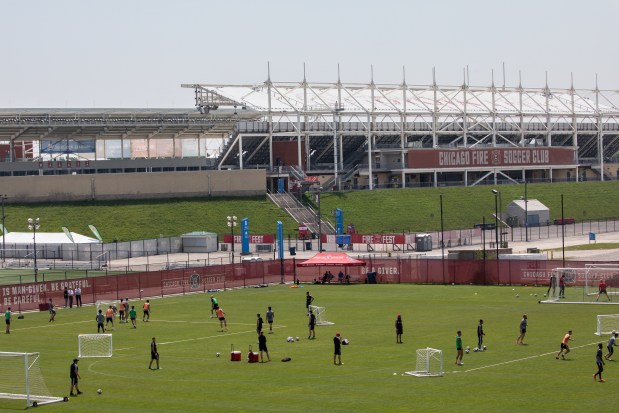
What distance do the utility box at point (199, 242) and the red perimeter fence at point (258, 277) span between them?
83.0ft

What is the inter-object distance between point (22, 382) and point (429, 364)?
1441 cm

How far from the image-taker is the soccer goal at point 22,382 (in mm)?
38844

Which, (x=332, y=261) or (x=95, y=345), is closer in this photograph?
(x=95, y=345)

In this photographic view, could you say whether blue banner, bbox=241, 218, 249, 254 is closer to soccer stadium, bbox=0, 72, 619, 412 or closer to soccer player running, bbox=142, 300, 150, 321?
soccer stadium, bbox=0, 72, 619, 412

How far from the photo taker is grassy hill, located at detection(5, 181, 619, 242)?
392 ft

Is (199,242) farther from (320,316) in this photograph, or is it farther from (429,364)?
(429,364)

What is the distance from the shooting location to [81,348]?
165 feet

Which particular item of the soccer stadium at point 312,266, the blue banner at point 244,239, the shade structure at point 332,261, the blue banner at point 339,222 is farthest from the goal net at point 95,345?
the blue banner at point 339,222

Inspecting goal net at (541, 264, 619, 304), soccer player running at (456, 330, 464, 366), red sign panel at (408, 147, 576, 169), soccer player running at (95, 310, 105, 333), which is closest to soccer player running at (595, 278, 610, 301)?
goal net at (541, 264, 619, 304)

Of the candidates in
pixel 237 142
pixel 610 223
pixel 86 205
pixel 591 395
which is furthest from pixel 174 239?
pixel 591 395

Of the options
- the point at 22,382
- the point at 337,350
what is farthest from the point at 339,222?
the point at 22,382

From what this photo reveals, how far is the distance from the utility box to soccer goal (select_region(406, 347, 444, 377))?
69.6 m

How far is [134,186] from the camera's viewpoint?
5079 inches

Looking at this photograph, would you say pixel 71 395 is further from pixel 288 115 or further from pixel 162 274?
pixel 288 115
